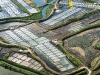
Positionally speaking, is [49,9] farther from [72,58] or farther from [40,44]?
[72,58]

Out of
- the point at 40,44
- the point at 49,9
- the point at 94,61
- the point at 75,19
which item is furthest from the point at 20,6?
the point at 94,61

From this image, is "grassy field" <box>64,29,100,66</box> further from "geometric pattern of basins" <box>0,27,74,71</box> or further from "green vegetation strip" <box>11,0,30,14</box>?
"green vegetation strip" <box>11,0,30,14</box>

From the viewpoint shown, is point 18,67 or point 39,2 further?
point 39,2

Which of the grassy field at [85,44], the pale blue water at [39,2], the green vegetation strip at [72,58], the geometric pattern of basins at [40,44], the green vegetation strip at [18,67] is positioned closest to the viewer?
the green vegetation strip at [18,67]

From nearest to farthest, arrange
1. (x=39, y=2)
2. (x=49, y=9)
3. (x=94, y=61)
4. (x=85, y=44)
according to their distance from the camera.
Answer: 1. (x=94, y=61)
2. (x=85, y=44)
3. (x=49, y=9)
4. (x=39, y=2)

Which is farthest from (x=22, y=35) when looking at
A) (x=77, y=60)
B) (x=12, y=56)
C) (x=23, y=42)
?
(x=77, y=60)

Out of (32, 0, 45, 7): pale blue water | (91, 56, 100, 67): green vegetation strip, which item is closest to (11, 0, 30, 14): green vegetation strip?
(32, 0, 45, 7): pale blue water

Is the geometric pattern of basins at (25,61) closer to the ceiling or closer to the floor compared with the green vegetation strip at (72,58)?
closer to the ceiling

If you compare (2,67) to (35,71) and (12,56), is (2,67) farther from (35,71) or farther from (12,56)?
(35,71)

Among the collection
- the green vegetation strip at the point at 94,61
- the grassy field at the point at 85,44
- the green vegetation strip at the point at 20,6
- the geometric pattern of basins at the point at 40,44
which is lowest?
the grassy field at the point at 85,44

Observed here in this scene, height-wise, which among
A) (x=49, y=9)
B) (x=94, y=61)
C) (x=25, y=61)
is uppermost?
(x=25, y=61)

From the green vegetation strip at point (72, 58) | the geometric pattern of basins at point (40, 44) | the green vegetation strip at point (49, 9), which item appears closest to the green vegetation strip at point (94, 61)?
the green vegetation strip at point (72, 58)

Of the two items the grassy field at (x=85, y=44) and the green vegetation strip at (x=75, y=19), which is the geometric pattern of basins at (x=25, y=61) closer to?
the grassy field at (x=85, y=44)
